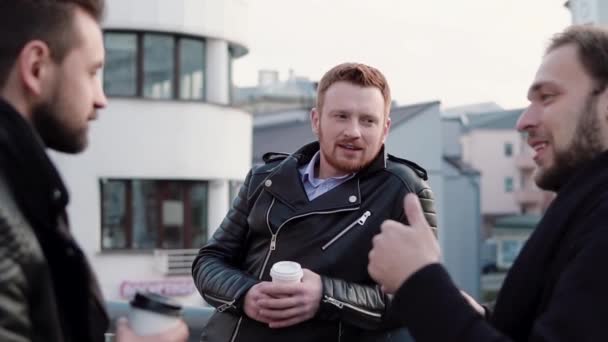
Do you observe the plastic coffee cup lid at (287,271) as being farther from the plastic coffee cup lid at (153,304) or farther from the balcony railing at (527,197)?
the balcony railing at (527,197)

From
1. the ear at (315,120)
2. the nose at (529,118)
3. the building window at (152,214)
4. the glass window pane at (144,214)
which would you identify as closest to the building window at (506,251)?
the building window at (152,214)

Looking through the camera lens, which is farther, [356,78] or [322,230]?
[356,78]

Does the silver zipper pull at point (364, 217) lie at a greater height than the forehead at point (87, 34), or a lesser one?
lesser

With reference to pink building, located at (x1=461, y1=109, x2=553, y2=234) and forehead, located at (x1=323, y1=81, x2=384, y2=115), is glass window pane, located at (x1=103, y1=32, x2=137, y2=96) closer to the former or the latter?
forehead, located at (x1=323, y1=81, x2=384, y2=115)

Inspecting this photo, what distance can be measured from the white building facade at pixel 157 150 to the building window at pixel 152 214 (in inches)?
0.8

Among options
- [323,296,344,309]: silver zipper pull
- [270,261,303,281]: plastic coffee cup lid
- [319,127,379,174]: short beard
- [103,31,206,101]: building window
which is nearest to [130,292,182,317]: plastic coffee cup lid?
[270,261,303,281]: plastic coffee cup lid

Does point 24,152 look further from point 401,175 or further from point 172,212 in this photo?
point 172,212

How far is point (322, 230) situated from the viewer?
3014 millimetres

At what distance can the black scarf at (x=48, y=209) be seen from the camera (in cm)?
170

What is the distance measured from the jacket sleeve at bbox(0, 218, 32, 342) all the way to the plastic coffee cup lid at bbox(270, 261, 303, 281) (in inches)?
49.1

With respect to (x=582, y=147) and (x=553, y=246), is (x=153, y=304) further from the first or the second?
(x=582, y=147)

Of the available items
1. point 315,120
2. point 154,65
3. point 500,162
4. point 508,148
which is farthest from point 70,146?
point 508,148

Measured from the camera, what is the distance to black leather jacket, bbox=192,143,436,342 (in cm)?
294

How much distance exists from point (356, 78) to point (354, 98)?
0.07 m
